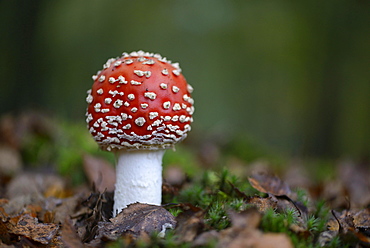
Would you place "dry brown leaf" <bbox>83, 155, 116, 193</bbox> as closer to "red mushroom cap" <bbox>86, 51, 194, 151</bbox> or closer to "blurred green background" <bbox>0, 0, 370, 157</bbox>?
"red mushroom cap" <bbox>86, 51, 194, 151</bbox>

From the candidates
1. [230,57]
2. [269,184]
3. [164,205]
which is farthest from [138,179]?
[230,57]

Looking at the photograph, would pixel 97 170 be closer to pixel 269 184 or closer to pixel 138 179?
pixel 138 179

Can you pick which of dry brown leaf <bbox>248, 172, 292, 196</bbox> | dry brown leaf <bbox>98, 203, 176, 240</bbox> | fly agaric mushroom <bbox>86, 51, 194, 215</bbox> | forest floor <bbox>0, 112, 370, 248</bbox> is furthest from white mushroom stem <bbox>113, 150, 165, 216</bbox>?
dry brown leaf <bbox>248, 172, 292, 196</bbox>

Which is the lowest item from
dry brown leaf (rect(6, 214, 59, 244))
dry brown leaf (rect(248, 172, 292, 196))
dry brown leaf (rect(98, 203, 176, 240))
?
dry brown leaf (rect(6, 214, 59, 244))

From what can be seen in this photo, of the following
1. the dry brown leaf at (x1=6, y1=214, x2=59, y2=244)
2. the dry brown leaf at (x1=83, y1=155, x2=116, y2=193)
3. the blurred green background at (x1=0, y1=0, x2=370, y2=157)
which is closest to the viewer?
the dry brown leaf at (x1=6, y1=214, x2=59, y2=244)

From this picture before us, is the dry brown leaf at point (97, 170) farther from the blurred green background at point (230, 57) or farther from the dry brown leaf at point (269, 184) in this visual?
the blurred green background at point (230, 57)

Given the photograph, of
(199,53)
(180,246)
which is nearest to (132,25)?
(199,53)
